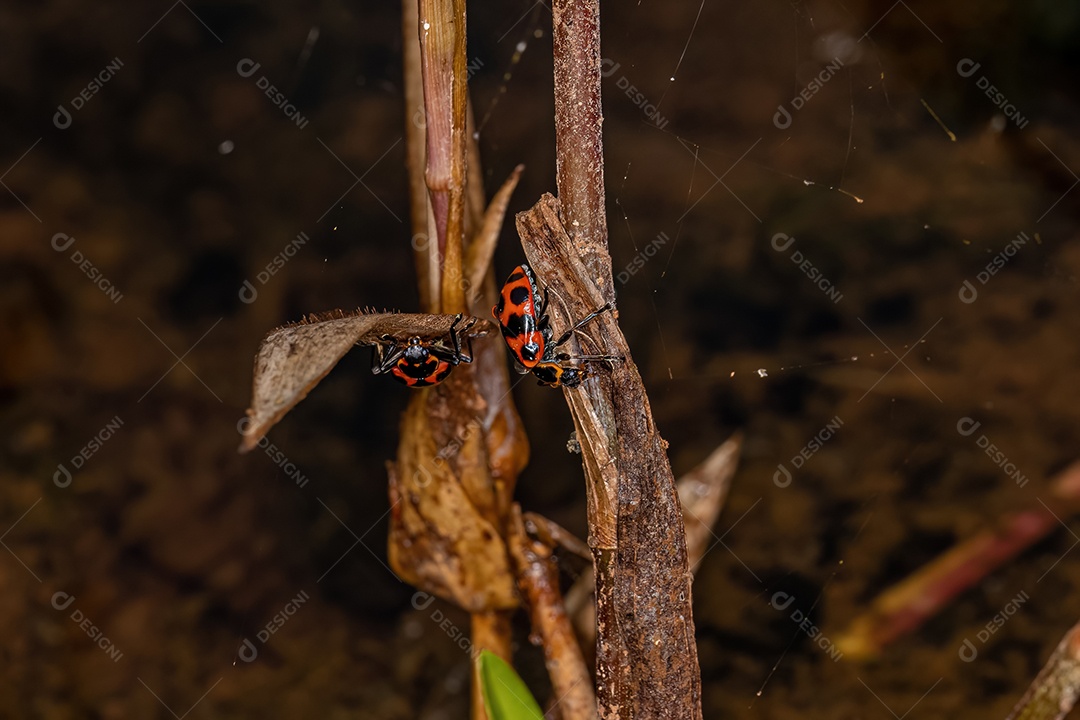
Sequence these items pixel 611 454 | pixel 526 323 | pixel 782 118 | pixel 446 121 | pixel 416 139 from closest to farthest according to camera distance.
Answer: pixel 611 454
pixel 446 121
pixel 526 323
pixel 416 139
pixel 782 118

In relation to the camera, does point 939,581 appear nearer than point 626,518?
No

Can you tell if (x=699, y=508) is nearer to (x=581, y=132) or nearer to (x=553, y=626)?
(x=553, y=626)

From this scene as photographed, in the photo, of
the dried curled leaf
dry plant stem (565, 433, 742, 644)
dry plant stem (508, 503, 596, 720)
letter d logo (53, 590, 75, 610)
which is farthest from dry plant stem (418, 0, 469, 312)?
A: letter d logo (53, 590, 75, 610)

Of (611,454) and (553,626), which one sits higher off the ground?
(611,454)

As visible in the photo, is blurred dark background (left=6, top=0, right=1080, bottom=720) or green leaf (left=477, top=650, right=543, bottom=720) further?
blurred dark background (left=6, top=0, right=1080, bottom=720)

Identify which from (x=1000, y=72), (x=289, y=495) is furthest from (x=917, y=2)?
(x=289, y=495)

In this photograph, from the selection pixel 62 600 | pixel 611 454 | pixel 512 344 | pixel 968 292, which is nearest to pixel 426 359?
pixel 512 344

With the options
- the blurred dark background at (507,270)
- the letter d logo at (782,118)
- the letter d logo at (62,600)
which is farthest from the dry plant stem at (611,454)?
the letter d logo at (62,600)

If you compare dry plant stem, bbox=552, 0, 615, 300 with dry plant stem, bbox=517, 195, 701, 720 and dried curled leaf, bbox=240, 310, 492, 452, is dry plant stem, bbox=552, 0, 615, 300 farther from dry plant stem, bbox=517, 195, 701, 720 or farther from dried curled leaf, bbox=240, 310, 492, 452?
dried curled leaf, bbox=240, 310, 492, 452
